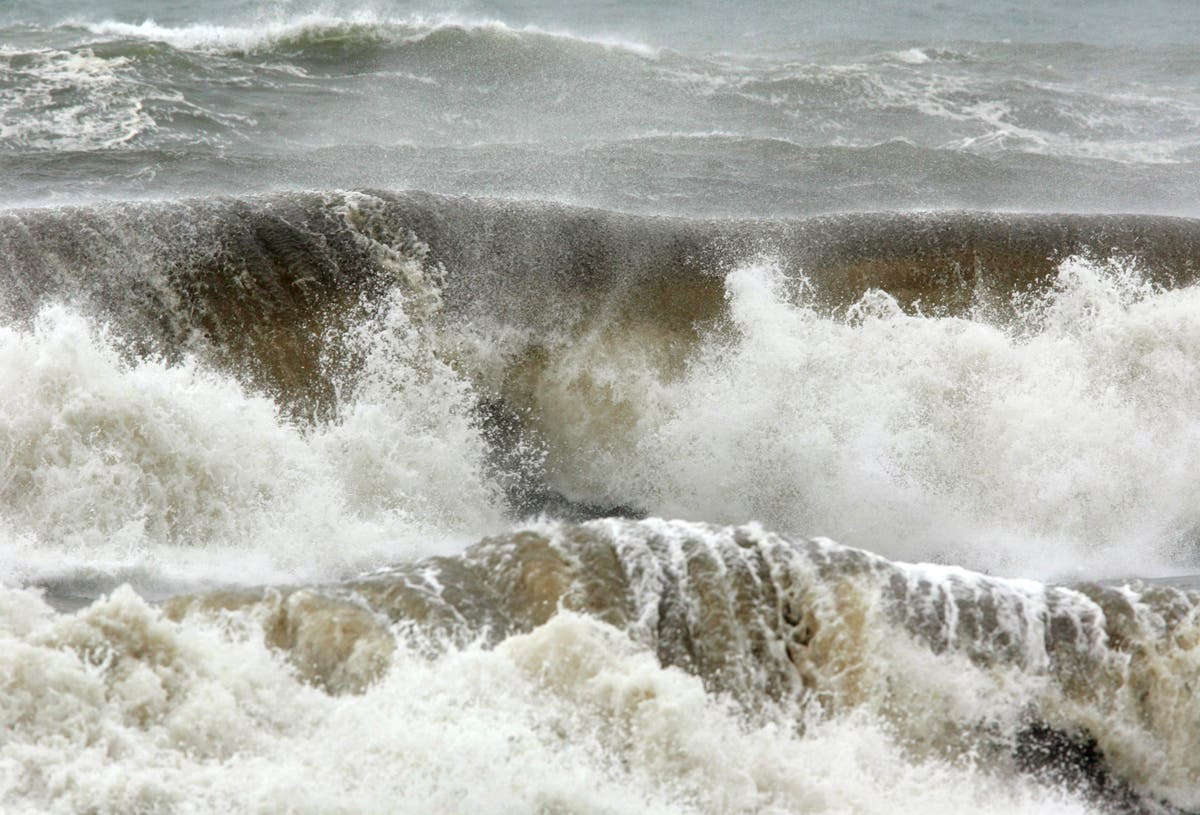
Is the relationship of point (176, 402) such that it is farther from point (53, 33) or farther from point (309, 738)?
point (53, 33)

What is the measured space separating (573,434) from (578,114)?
7233 mm

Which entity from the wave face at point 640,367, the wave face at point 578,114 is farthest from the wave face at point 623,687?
the wave face at point 578,114

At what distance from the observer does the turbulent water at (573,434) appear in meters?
4.94

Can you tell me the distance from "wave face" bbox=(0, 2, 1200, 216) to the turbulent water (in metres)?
0.10

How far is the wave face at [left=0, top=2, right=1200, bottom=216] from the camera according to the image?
40.2 feet

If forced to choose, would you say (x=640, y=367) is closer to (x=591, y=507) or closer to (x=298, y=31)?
(x=591, y=507)

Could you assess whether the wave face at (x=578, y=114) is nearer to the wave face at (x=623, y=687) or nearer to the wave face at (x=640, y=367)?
the wave face at (x=640, y=367)

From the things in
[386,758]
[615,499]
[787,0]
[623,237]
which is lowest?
[615,499]

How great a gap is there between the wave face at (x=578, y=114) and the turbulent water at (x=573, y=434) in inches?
3.8

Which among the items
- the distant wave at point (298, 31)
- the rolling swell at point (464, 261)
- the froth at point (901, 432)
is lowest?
the froth at point (901, 432)

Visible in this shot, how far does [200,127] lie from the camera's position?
44.2 feet

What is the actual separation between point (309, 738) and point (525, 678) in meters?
0.88

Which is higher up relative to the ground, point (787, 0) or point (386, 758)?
point (787, 0)

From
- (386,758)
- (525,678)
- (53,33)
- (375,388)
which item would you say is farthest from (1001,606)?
(53,33)
